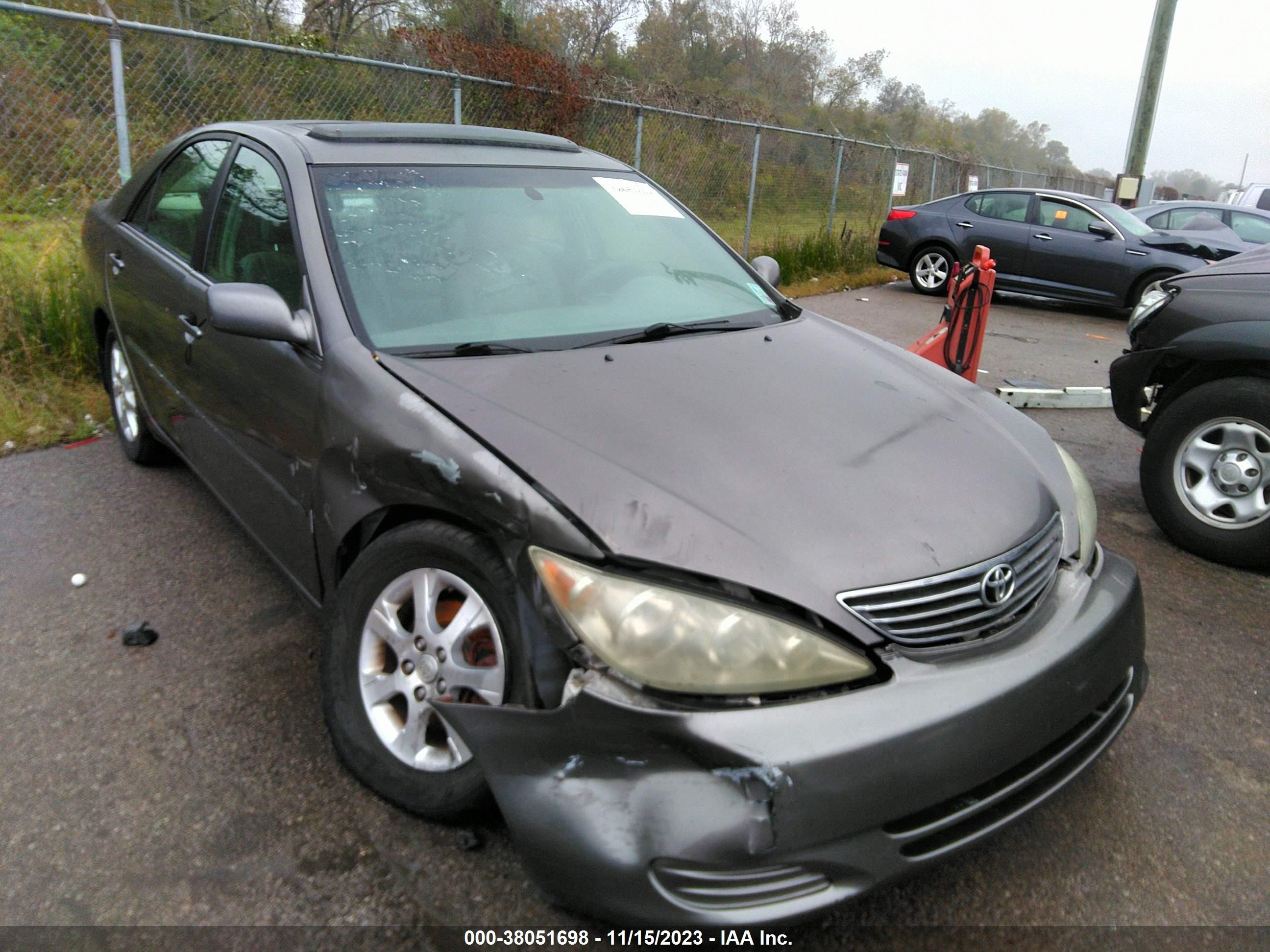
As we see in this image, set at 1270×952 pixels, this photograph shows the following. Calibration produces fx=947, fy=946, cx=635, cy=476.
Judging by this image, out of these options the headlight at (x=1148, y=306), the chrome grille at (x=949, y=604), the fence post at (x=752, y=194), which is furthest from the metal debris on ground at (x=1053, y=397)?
the fence post at (x=752, y=194)

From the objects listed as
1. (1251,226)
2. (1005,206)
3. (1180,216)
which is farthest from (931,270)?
(1251,226)

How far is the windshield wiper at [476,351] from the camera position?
96.7 inches

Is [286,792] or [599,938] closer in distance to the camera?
[599,938]

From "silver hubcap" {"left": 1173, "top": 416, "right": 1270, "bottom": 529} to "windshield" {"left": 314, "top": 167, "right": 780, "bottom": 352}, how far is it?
207 cm

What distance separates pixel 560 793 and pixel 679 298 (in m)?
1.79

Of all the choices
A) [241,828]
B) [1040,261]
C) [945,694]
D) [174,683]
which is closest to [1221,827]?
[945,694]

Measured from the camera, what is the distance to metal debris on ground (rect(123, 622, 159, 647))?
120 inches

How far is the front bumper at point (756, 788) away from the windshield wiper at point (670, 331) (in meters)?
1.22

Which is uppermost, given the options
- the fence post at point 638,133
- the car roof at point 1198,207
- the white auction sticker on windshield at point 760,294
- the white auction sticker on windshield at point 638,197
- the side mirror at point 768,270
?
the fence post at point 638,133

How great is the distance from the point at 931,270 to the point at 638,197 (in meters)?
9.82

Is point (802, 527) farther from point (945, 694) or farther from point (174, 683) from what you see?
point (174, 683)

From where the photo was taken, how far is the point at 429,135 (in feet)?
10.5

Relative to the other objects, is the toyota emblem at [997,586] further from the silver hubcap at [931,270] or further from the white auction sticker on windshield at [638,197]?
the silver hubcap at [931,270]

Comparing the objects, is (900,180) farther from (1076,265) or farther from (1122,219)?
(1076,265)
